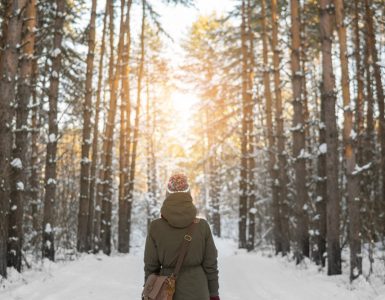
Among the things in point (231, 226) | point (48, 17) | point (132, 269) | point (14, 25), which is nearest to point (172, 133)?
point (231, 226)

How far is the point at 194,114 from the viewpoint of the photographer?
27016mm

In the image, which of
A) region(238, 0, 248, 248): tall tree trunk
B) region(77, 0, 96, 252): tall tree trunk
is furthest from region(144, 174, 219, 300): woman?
region(238, 0, 248, 248): tall tree trunk

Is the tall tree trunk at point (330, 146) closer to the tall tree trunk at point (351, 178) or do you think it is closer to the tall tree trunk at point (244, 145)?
the tall tree trunk at point (351, 178)

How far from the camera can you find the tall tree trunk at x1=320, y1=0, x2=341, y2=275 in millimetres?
10117

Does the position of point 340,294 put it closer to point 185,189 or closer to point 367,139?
point 185,189

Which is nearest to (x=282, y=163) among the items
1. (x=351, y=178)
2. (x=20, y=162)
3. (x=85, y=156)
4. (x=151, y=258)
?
(x=351, y=178)

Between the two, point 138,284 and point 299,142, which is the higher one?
point 299,142

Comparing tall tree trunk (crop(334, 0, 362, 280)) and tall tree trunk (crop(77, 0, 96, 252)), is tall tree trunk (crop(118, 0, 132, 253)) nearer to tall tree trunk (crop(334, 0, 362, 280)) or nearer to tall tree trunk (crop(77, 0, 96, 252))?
tall tree trunk (crop(77, 0, 96, 252))

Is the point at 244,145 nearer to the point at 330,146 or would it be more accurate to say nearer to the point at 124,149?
the point at 124,149

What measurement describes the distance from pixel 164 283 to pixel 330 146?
25.0 feet

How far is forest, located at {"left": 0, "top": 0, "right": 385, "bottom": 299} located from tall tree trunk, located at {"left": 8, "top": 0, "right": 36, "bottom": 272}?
29 millimetres

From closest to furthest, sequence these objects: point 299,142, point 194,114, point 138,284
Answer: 1. point 138,284
2. point 299,142
3. point 194,114

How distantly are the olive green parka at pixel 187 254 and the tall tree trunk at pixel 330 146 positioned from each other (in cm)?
703

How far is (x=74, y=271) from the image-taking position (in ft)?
34.7
